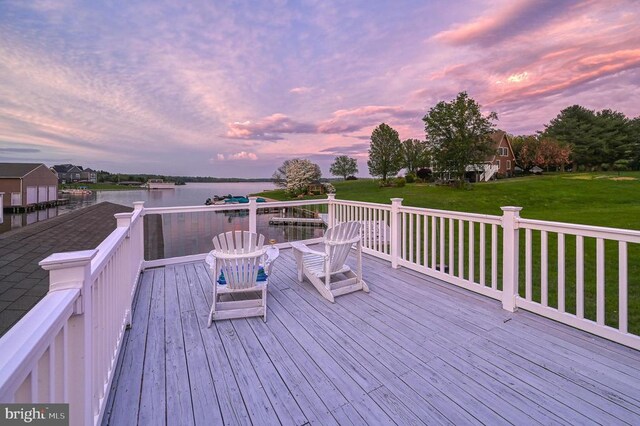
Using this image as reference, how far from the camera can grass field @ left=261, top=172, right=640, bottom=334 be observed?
496 centimetres

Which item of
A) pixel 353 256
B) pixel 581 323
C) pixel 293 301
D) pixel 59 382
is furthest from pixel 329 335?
pixel 353 256

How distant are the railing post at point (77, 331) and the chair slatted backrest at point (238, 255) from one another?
164cm

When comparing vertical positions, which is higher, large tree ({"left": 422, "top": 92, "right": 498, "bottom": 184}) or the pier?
large tree ({"left": 422, "top": 92, "right": 498, "bottom": 184})

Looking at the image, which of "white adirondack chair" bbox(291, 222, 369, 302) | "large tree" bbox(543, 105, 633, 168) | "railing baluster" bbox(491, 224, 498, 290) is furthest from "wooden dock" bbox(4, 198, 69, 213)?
"large tree" bbox(543, 105, 633, 168)

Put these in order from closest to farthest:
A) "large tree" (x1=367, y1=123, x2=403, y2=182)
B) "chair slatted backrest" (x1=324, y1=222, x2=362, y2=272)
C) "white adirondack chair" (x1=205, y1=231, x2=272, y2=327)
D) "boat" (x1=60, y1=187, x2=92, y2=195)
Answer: "white adirondack chair" (x1=205, y1=231, x2=272, y2=327) < "chair slatted backrest" (x1=324, y1=222, x2=362, y2=272) < "large tree" (x1=367, y1=123, x2=403, y2=182) < "boat" (x1=60, y1=187, x2=92, y2=195)

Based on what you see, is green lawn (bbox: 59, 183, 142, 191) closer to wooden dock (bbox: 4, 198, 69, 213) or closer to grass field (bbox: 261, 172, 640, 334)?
wooden dock (bbox: 4, 198, 69, 213)

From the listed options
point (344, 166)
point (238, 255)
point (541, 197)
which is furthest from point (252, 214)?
point (344, 166)

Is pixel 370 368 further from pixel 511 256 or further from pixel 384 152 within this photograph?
pixel 384 152

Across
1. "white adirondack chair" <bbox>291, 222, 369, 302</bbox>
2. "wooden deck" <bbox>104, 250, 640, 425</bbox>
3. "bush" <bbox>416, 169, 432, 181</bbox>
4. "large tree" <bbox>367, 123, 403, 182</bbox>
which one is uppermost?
"large tree" <bbox>367, 123, 403, 182</bbox>

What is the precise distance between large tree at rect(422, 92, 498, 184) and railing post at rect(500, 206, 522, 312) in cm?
2461

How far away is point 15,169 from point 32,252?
32.9 metres

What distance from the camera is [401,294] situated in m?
3.69

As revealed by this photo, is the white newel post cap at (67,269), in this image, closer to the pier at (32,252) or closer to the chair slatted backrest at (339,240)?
the chair slatted backrest at (339,240)

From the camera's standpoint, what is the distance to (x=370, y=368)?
2234mm
